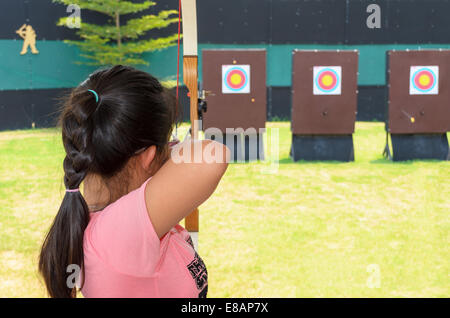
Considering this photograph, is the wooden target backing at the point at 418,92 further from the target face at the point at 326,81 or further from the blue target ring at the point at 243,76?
the blue target ring at the point at 243,76

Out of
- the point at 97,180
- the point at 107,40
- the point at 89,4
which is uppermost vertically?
the point at 89,4

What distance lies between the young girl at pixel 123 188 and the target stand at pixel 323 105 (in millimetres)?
3151

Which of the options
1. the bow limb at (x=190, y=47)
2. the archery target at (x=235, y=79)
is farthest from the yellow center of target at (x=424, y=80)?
the bow limb at (x=190, y=47)

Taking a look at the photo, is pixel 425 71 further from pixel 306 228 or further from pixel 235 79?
pixel 306 228

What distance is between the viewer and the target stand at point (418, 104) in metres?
3.76

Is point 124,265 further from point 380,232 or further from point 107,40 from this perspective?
point 107,40

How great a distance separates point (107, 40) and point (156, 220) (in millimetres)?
6235

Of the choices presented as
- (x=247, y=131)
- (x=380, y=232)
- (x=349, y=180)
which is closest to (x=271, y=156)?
(x=247, y=131)

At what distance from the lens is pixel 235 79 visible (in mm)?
3879

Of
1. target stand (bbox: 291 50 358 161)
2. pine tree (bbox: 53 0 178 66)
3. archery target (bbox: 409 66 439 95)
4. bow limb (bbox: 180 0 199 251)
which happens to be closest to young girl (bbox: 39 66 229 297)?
bow limb (bbox: 180 0 199 251)

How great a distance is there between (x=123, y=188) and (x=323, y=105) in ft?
11.0

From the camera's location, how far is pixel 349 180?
10.00 feet

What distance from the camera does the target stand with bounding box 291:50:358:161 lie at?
12.3 feet

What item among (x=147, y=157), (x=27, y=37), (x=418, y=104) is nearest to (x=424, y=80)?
(x=418, y=104)
